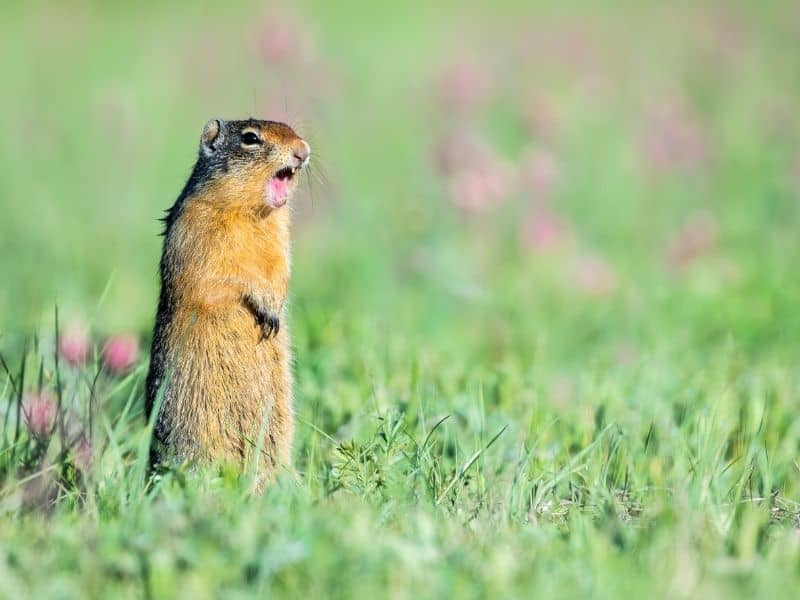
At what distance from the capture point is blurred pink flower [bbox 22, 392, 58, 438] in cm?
376

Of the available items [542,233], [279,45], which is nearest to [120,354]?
[279,45]

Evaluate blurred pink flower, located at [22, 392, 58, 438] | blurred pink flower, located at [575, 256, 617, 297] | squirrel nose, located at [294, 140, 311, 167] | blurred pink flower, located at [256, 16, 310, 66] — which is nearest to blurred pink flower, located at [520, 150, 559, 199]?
blurred pink flower, located at [575, 256, 617, 297]

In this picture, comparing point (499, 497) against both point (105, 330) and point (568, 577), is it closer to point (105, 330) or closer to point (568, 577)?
point (568, 577)

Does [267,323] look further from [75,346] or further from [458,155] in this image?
[458,155]

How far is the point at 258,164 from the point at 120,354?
0.87 m

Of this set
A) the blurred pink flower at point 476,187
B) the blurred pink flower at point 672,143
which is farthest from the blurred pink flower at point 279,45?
the blurred pink flower at point 672,143

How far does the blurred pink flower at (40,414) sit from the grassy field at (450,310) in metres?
0.02

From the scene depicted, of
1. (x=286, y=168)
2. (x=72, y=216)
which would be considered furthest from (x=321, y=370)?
(x=72, y=216)

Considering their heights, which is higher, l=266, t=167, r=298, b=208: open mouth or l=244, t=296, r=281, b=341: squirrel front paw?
l=266, t=167, r=298, b=208: open mouth

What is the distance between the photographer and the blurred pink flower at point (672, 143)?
8.09 m

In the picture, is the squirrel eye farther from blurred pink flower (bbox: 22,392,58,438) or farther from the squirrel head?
blurred pink flower (bbox: 22,392,58,438)

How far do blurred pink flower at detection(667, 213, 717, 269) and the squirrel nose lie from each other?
3.46m

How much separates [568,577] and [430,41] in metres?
12.6

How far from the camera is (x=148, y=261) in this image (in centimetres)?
828
